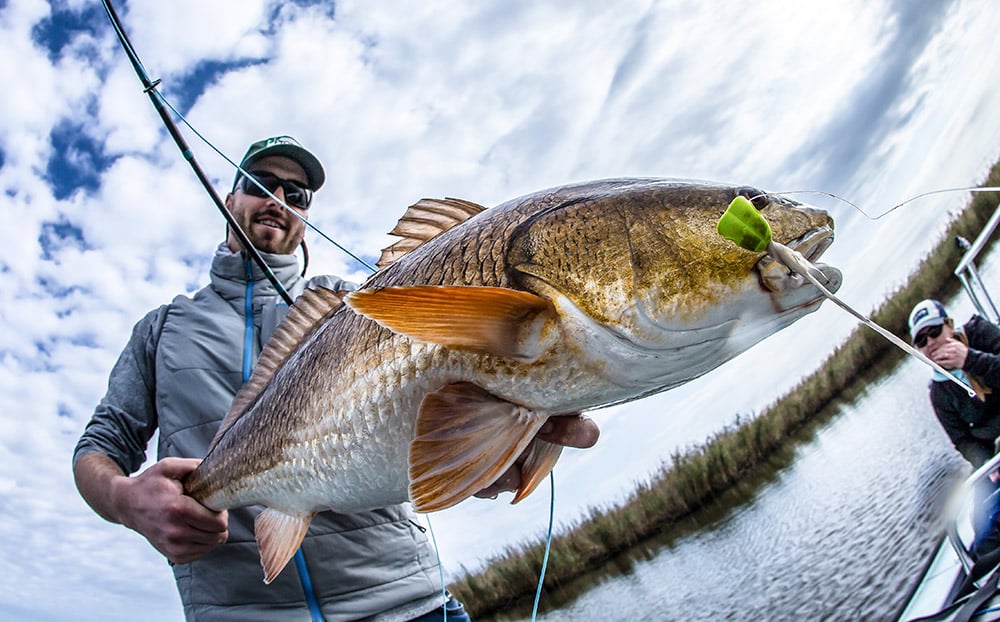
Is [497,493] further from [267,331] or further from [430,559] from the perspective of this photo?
[267,331]

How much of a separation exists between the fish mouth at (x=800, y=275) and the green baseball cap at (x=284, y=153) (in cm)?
315

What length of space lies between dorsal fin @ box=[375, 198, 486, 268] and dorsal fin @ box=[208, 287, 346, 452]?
34 cm

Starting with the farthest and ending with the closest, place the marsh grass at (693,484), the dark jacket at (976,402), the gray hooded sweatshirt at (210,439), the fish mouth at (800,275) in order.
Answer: the marsh grass at (693,484) → the dark jacket at (976,402) → the gray hooded sweatshirt at (210,439) → the fish mouth at (800,275)

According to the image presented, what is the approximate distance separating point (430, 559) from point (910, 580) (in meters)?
8.12

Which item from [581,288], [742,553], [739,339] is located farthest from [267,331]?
[742,553]

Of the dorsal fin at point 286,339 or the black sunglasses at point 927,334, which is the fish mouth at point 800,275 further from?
the black sunglasses at point 927,334

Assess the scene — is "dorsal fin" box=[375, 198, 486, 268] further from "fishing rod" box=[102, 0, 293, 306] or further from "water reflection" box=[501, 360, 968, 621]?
"water reflection" box=[501, 360, 968, 621]

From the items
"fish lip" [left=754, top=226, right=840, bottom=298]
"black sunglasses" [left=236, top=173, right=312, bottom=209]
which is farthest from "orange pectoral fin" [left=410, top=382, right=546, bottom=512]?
"black sunglasses" [left=236, top=173, right=312, bottom=209]

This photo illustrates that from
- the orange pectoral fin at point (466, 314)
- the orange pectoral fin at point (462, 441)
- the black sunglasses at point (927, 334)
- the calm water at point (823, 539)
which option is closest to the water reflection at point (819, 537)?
the calm water at point (823, 539)

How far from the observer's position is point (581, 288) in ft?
4.05

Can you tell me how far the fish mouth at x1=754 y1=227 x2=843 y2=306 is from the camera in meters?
1.15

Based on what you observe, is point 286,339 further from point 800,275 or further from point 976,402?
point 976,402

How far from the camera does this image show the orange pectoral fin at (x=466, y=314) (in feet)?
3.91

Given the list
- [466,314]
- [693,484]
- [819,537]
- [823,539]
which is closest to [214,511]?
[466,314]
